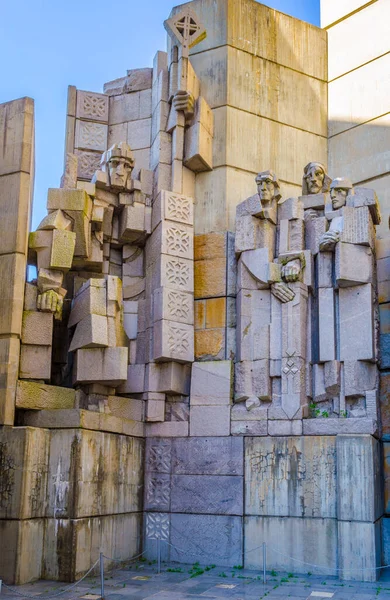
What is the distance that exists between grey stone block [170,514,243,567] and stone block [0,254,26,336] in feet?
14.4

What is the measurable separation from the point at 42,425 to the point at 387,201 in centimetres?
853

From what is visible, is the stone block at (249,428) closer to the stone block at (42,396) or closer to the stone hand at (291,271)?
the stone hand at (291,271)

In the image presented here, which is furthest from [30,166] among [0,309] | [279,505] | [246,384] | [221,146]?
[279,505]

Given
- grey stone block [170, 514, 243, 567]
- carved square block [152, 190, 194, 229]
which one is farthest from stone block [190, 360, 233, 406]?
carved square block [152, 190, 194, 229]

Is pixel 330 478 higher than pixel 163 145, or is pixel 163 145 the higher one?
pixel 163 145

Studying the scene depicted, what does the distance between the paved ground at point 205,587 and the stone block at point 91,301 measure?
432 centimetres

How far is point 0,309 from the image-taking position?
1254cm

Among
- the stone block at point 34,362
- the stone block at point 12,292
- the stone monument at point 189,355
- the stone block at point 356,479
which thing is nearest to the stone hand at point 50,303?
the stone monument at point 189,355

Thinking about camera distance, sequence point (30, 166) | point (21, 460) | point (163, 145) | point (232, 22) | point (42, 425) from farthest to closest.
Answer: point (232, 22) → point (163, 145) → point (30, 166) → point (42, 425) → point (21, 460)

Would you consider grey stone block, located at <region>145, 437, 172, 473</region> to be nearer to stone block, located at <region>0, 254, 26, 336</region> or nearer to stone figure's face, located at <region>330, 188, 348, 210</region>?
stone block, located at <region>0, 254, 26, 336</region>

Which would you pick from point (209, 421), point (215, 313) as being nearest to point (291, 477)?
point (209, 421)

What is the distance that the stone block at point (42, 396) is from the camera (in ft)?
40.3

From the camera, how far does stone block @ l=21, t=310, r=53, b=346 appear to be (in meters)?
12.7

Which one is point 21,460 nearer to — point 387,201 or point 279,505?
point 279,505
